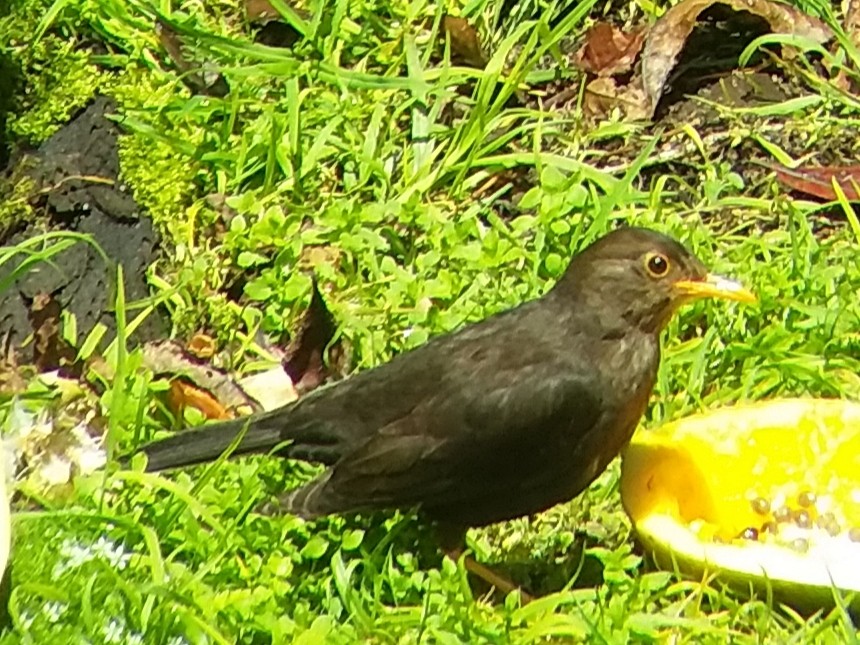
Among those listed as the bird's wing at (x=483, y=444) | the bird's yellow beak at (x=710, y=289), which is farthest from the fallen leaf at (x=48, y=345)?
the bird's yellow beak at (x=710, y=289)

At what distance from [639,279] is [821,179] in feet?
5.47

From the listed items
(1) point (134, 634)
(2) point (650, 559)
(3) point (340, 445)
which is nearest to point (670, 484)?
(2) point (650, 559)

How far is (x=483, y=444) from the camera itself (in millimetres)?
4414

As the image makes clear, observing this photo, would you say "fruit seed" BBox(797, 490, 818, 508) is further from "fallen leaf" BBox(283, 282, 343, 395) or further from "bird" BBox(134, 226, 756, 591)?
"fallen leaf" BBox(283, 282, 343, 395)

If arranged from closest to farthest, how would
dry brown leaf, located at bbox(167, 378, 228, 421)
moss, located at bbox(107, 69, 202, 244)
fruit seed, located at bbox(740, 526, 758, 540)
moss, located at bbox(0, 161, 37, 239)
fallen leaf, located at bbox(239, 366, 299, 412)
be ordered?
fruit seed, located at bbox(740, 526, 758, 540)
dry brown leaf, located at bbox(167, 378, 228, 421)
fallen leaf, located at bbox(239, 366, 299, 412)
moss, located at bbox(0, 161, 37, 239)
moss, located at bbox(107, 69, 202, 244)

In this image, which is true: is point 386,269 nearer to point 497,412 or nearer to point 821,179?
point 497,412

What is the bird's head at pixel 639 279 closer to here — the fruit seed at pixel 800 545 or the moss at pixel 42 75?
the fruit seed at pixel 800 545

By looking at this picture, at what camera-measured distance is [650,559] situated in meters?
4.70

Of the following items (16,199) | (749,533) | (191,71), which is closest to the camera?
(749,533)

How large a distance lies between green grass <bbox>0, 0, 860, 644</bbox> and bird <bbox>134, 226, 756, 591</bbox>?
0.47 feet

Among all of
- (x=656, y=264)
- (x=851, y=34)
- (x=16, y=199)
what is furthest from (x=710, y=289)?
(x=16, y=199)

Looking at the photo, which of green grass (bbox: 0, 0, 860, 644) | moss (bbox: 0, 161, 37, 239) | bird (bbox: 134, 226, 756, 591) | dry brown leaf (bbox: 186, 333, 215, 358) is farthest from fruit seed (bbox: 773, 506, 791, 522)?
moss (bbox: 0, 161, 37, 239)

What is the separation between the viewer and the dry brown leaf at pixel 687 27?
6496 millimetres

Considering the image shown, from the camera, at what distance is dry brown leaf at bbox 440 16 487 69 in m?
6.52
